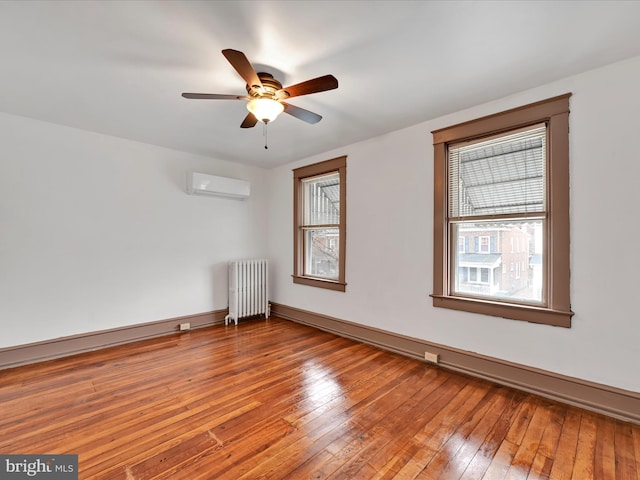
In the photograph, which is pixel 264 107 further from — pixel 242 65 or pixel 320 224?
pixel 320 224

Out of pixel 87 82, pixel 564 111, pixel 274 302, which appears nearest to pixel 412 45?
pixel 564 111

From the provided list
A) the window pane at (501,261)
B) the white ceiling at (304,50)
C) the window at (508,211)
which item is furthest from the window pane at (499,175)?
the white ceiling at (304,50)

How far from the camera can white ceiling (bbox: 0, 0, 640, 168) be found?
166 cm

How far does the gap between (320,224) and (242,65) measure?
292 centimetres

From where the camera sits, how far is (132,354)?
11.0 feet

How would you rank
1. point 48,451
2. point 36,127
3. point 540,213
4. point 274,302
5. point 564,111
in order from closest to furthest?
point 48,451
point 564,111
point 540,213
point 36,127
point 274,302

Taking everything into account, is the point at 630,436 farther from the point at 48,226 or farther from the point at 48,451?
the point at 48,226

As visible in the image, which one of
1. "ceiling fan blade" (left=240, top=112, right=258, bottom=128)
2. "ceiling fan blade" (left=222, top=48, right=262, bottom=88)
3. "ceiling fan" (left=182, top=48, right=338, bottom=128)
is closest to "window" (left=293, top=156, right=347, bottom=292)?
"ceiling fan blade" (left=240, top=112, right=258, bottom=128)

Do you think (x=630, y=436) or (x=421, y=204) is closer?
(x=630, y=436)

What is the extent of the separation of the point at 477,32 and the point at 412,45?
0.39 meters

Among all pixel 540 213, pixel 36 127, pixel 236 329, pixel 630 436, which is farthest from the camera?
pixel 236 329

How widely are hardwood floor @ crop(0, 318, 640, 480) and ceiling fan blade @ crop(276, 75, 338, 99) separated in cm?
232

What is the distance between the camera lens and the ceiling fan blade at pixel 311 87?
1.90m

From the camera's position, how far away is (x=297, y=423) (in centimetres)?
206
